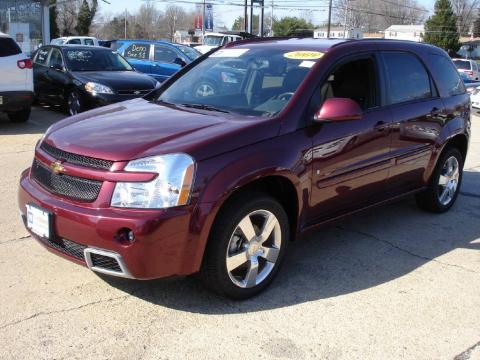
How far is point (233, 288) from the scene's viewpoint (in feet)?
11.8

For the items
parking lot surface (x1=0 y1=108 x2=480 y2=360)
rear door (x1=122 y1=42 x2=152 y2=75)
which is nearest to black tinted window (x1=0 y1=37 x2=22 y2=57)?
rear door (x1=122 y1=42 x2=152 y2=75)

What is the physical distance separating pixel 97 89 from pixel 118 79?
467mm

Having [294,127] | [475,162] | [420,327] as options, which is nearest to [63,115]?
[475,162]

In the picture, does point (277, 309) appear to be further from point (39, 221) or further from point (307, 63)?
point (307, 63)

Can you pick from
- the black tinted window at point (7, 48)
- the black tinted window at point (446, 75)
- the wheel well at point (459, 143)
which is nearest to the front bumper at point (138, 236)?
the black tinted window at point (446, 75)

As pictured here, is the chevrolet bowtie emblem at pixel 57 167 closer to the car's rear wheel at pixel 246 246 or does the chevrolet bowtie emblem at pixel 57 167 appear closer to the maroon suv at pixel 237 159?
the maroon suv at pixel 237 159

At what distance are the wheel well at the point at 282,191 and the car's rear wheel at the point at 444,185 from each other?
2.26 meters

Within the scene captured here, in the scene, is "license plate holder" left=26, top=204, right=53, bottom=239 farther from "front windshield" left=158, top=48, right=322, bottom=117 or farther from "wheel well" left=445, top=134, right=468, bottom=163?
"wheel well" left=445, top=134, right=468, bottom=163

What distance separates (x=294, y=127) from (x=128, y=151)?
1.22 m

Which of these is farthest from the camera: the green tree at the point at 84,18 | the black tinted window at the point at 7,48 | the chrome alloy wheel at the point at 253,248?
the green tree at the point at 84,18

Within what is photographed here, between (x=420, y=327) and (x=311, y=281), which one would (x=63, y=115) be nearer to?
(x=311, y=281)

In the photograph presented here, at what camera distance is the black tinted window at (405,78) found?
489 centimetres

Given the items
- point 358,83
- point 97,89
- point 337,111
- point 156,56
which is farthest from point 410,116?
point 156,56

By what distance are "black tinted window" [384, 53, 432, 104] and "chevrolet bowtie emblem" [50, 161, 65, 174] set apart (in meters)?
2.87
